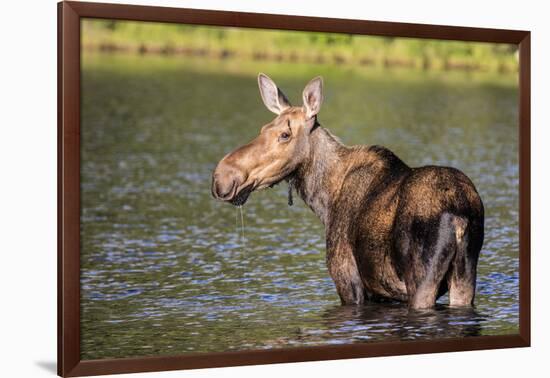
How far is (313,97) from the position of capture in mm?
11891

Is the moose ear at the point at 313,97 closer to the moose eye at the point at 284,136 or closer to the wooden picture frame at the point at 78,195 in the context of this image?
the moose eye at the point at 284,136

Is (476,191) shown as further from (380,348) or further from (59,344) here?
(59,344)

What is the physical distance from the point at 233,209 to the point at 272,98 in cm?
144

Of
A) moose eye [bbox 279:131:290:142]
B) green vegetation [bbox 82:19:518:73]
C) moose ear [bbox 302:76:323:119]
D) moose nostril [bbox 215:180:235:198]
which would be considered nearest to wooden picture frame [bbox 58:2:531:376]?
green vegetation [bbox 82:19:518:73]

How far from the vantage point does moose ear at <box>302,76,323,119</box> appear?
11.9 metres

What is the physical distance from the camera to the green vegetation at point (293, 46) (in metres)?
11.3

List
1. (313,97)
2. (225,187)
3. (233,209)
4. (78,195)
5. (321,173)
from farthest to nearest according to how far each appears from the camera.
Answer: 1. (233,209)
2. (321,173)
3. (313,97)
4. (225,187)
5. (78,195)

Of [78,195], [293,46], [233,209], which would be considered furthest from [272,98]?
[78,195]

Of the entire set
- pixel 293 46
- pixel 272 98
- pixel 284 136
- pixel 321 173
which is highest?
pixel 293 46

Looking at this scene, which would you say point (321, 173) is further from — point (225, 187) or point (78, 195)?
point (78, 195)

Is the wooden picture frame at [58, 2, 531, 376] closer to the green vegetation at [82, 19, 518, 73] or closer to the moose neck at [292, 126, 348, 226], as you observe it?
the green vegetation at [82, 19, 518, 73]

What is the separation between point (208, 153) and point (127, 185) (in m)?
1.05

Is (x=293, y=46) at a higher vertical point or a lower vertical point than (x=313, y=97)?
higher

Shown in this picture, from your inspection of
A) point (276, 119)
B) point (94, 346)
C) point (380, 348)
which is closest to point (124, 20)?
point (276, 119)
